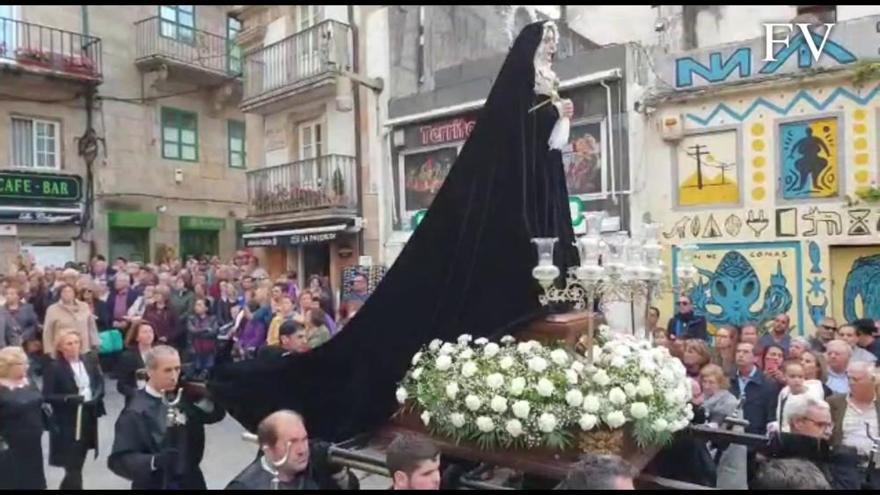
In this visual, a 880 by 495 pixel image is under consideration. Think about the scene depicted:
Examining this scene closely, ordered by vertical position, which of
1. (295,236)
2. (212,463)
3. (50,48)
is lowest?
(212,463)

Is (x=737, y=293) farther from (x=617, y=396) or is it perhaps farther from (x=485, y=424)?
(x=485, y=424)

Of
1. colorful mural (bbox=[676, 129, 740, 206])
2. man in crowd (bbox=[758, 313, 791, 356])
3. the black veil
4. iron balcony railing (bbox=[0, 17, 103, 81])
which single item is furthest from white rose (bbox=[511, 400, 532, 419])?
iron balcony railing (bbox=[0, 17, 103, 81])

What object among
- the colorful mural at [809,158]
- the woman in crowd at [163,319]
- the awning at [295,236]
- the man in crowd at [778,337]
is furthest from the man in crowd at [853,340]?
the awning at [295,236]

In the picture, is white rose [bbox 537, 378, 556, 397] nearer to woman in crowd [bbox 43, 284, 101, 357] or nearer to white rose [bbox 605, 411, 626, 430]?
white rose [bbox 605, 411, 626, 430]

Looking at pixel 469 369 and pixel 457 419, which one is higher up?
pixel 469 369

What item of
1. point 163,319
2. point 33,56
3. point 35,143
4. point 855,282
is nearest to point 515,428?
point 163,319

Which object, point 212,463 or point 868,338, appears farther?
point 212,463

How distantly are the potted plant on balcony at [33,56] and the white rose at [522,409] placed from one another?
686 inches

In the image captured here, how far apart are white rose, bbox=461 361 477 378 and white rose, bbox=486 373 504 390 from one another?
0.09 m

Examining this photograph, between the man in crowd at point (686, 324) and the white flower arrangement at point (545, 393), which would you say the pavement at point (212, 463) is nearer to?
the white flower arrangement at point (545, 393)

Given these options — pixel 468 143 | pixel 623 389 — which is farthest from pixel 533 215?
pixel 623 389

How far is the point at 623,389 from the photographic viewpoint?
3357 millimetres

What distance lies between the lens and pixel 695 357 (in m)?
6.14

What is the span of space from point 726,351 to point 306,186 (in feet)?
36.6
